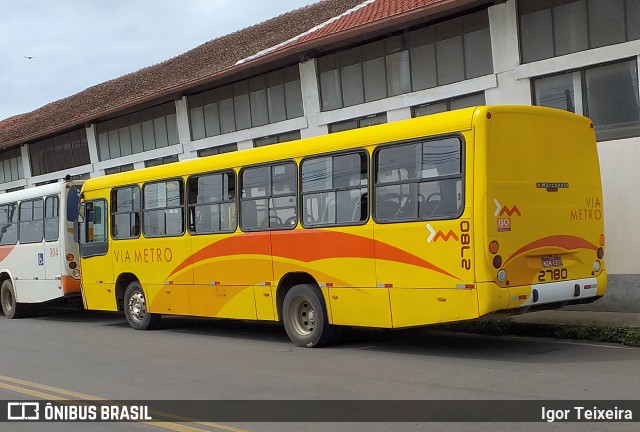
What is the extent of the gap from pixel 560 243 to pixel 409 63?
29.5 feet

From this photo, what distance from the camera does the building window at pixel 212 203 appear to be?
523 inches

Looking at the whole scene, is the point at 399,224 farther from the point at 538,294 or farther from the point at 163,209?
the point at 163,209

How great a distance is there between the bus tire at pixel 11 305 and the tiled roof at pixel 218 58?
7893 mm

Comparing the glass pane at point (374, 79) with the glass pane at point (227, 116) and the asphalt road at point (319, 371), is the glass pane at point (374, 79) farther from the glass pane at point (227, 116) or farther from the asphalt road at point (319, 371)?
the asphalt road at point (319, 371)

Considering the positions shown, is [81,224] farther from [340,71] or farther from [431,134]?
[431,134]

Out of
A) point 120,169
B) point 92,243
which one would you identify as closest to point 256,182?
point 92,243

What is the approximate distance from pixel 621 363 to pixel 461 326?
3627 millimetres

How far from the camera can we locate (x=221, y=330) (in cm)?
1539

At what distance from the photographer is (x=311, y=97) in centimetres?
2133

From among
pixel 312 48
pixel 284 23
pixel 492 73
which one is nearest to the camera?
pixel 492 73

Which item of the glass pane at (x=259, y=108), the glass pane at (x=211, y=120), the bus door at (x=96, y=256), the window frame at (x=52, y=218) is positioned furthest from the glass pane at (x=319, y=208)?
the glass pane at (x=211, y=120)

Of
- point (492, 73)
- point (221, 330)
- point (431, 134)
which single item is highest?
point (492, 73)

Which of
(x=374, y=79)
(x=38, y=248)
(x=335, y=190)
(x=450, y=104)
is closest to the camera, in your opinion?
(x=335, y=190)

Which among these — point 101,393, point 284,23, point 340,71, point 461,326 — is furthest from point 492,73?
point 284,23
